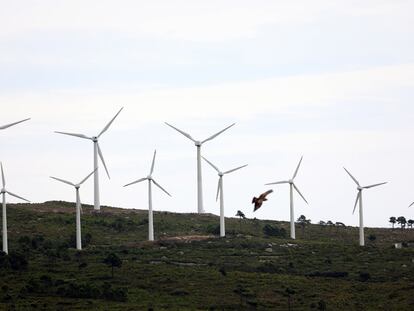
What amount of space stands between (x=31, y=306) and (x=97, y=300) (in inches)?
444

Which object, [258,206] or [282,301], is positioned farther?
[282,301]

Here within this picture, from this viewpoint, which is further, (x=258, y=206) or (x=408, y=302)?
(x=408, y=302)

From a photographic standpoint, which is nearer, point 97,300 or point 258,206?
point 258,206

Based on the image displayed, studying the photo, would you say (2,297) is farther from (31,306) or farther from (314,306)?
(314,306)

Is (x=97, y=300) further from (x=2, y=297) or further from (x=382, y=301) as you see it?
(x=382, y=301)

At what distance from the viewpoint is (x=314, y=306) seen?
19538 cm

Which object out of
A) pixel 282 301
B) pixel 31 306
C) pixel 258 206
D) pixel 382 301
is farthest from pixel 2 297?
pixel 258 206

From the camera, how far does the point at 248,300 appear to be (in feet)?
651

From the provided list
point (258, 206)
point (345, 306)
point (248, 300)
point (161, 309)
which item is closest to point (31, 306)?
point (161, 309)

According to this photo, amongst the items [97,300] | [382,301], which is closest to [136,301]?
[97,300]

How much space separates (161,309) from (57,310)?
45.5ft

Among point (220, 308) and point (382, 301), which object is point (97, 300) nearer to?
point (220, 308)

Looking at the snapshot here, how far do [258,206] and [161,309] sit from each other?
7499cm

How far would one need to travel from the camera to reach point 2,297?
19875 centimetres
